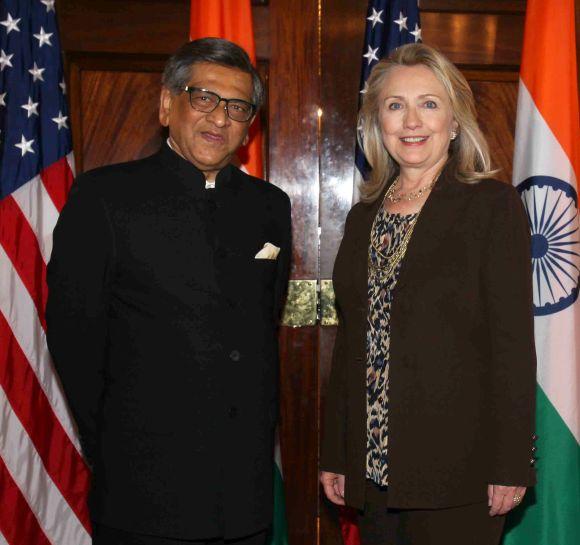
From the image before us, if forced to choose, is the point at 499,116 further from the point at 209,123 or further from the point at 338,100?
the point at 209,123

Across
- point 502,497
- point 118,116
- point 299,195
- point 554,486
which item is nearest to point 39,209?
point 118,116

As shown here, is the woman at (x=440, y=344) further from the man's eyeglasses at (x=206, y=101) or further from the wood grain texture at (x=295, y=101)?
the wood grain texture at (x=295, y=101)

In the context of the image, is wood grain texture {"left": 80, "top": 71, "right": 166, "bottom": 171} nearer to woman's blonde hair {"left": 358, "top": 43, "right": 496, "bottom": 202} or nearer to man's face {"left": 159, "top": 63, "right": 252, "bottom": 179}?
man's face {"left": 159, "top": 63, "right": 252, "bottom": 179}

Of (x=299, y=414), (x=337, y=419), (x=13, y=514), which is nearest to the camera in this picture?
(x=337, y=419)

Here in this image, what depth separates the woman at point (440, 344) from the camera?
1824 millimetres

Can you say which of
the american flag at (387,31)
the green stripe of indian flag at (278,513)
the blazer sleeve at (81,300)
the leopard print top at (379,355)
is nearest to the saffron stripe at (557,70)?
the american flag at (387,31)

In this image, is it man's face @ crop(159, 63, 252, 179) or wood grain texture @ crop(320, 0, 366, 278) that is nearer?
man's face @ crop(159, 63, 252, 179)

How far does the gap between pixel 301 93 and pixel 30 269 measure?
3.68ft

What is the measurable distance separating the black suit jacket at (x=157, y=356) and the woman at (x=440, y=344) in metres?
0.30

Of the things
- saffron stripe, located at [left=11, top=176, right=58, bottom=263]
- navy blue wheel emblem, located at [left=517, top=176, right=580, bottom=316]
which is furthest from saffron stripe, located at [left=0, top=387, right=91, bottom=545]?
navy blue wheel emblem, located at [left=517, top=176, right=580, bottom=316]

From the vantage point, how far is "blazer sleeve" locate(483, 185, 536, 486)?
5.95ft

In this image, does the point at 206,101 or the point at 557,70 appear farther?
the point at 557,70

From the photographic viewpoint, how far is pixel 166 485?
190 cm

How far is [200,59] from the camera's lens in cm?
205
